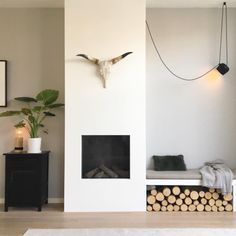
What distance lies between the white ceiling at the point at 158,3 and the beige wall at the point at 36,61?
125mm

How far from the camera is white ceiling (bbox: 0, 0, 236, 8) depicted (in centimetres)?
487

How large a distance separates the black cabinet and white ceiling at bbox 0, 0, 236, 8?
6.65ft

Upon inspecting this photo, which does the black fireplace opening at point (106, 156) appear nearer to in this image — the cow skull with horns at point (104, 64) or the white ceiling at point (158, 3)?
the cow skull with horns at point (104, 64)

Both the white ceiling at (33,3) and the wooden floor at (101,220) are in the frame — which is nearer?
the wooden floor at (101,220)

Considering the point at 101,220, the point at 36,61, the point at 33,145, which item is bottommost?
the point at 101,220

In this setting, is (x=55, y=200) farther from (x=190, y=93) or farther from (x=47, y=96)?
(x=190, y=93)

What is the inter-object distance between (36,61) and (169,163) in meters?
2.36

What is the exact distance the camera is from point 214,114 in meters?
5.19

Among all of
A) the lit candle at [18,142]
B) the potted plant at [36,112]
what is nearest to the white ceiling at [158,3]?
the potted plant at [36,112]

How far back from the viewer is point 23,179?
4.62m

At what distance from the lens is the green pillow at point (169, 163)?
16.4 ft

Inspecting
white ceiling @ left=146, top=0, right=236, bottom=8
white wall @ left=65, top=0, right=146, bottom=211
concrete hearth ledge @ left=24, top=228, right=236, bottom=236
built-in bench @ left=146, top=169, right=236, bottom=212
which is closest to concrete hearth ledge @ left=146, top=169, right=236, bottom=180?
built-in bench @ left=146, top=169, right=236, bottom=212

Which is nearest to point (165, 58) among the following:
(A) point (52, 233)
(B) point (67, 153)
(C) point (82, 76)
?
(C) point (82, 76)

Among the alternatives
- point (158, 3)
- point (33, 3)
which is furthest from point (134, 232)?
point (33, 3)
